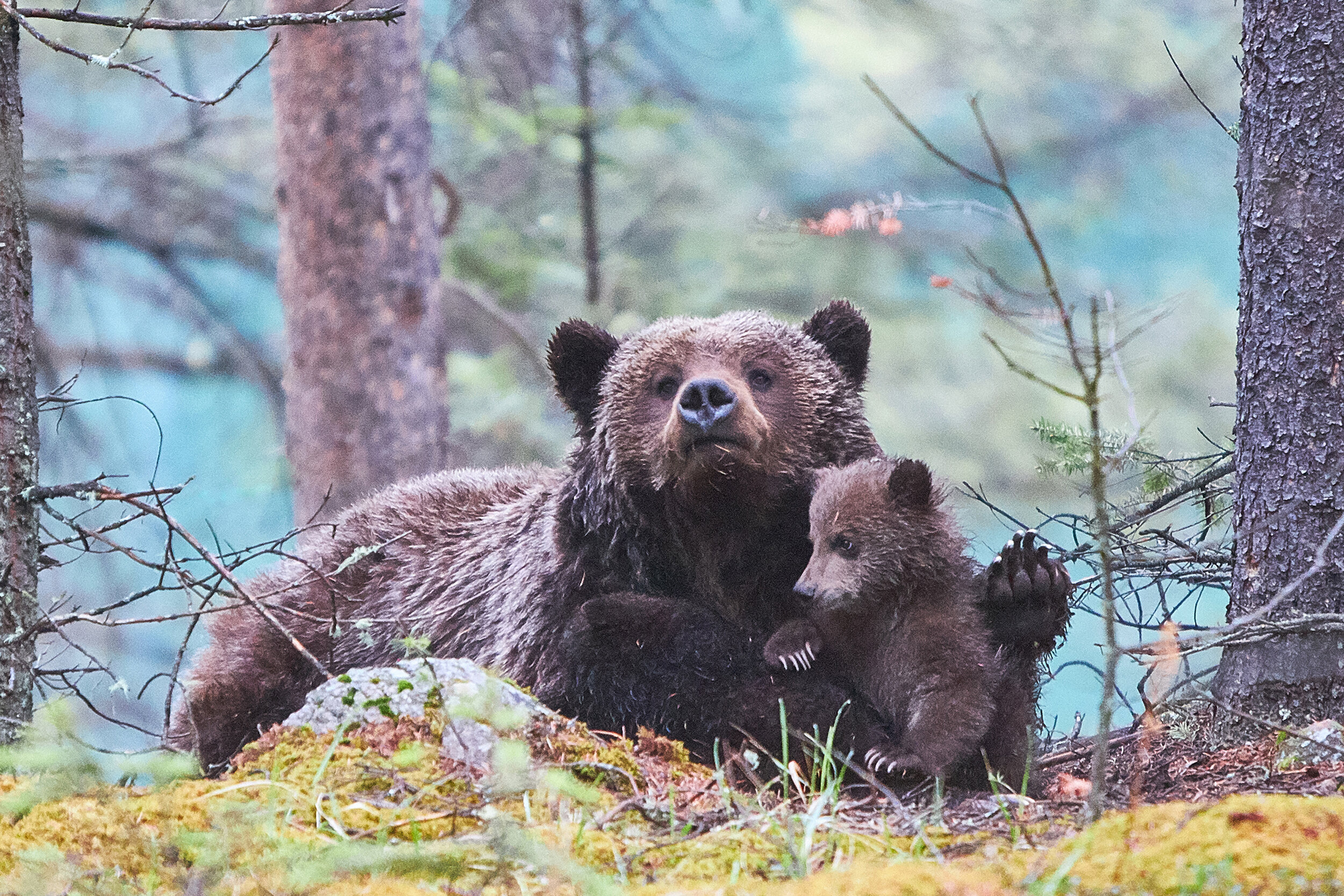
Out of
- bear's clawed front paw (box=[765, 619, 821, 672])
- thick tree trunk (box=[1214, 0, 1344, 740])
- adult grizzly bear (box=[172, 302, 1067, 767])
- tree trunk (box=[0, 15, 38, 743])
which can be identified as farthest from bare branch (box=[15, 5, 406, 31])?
thick tree trunk (box=[1214, 0, 1344, 740])

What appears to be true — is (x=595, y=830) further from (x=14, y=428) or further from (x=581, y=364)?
(x=581, y=364)

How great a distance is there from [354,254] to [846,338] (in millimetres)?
3902

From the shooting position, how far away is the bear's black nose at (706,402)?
173 inches

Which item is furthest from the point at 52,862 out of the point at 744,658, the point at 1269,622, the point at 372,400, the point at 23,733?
the point at 372,400

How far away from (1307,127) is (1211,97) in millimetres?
10267

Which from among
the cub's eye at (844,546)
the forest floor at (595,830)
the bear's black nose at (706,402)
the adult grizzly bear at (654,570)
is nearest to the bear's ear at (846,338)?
the adult grizzly bear at (654,570)

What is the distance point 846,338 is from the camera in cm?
533

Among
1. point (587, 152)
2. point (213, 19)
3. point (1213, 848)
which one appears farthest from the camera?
point (587, 152)

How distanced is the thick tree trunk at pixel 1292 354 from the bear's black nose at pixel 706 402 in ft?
5.94

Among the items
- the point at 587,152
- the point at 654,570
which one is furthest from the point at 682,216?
the point at 654,570

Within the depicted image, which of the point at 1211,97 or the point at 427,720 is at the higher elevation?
the point at 1211,97

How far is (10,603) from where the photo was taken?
3885 mm

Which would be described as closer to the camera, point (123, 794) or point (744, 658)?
point (123, 794)

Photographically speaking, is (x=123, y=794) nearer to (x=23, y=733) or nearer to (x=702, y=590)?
(x=23, y=733)
